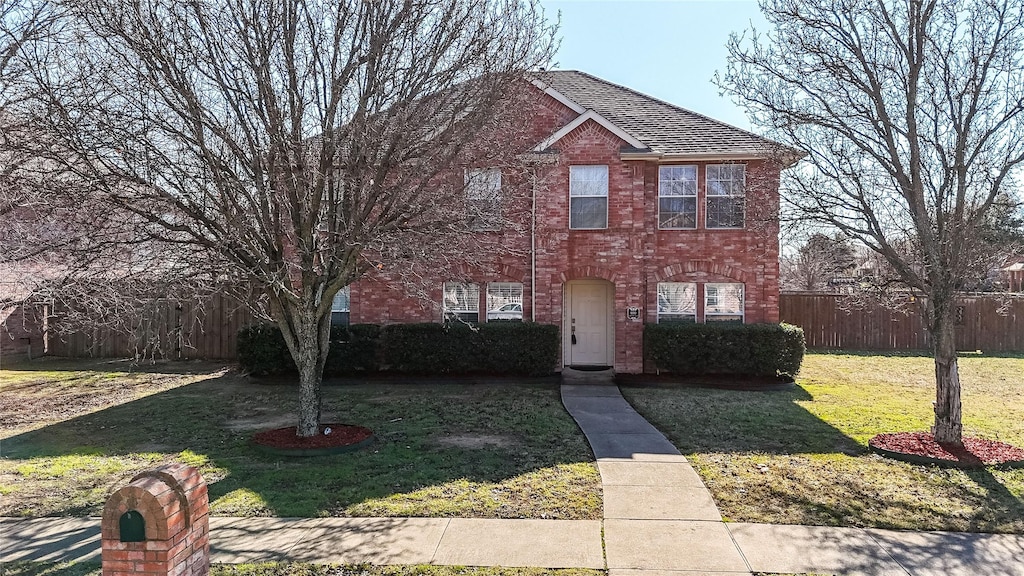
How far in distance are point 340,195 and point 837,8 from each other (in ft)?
23.3

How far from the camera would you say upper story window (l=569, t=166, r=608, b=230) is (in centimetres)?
1446

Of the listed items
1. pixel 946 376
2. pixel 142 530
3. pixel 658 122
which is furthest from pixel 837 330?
pixel 142 530

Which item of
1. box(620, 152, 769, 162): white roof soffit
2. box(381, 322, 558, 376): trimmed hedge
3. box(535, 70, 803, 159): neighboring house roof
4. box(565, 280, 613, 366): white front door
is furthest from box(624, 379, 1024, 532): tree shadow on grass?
box(620, 152, 769, 162): white roof soffit

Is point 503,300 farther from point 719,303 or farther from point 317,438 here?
point 317,438

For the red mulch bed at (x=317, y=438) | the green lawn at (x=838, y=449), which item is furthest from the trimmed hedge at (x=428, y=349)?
the red mulch bed at (x=317, y=438)

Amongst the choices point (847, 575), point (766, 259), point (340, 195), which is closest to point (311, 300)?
point (340, 195)

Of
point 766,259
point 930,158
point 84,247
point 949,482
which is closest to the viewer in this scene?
point 949,482

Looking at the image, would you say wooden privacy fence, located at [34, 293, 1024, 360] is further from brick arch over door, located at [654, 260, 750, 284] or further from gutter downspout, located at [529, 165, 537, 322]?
gutter downspout, located at [529, 165, 537, 322]

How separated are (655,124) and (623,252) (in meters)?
3.93

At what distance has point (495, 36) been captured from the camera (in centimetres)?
763

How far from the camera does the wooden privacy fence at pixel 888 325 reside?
18547mm

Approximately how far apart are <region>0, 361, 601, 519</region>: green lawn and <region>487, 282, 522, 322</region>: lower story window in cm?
222

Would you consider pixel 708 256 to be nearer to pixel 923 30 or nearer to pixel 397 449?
pixel 923 30

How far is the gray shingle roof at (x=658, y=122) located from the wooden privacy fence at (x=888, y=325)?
705 cm
